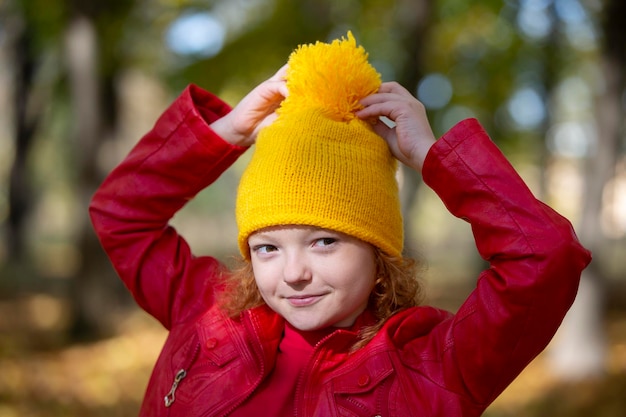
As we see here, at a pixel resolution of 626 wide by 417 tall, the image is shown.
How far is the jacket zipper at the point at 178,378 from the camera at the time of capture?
2.08 m

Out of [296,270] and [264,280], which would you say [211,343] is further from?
[296,270]

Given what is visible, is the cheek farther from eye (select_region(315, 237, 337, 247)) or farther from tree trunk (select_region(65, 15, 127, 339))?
tree trunk (select_region(65, 15, 127, 339))

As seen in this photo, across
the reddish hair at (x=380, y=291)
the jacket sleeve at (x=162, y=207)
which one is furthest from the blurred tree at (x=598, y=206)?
the jacket sleeve at (x=162, y=207)

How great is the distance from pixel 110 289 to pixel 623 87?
21.2ft

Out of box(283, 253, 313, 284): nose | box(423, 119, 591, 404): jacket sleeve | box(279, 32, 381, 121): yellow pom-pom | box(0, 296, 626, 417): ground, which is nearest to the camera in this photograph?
box(423, 119, 591, 404): jacket sleeve

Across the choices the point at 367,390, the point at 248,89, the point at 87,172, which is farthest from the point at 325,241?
the point at 248,89

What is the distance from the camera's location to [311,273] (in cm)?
192

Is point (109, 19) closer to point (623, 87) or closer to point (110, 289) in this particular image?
point (110, 289)

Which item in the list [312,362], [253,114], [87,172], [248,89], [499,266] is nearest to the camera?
[499,266]

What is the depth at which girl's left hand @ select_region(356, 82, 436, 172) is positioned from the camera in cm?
205

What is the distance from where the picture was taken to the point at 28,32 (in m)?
14.1

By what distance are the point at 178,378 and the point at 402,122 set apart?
3.27 feet

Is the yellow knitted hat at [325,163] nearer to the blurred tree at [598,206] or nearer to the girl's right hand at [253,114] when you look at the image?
the girl's right hand at [253,114]

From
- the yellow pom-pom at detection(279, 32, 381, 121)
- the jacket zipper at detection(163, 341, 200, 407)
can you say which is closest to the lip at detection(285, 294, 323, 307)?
the jacket zipper at detection(163, 341, 200, 407)
